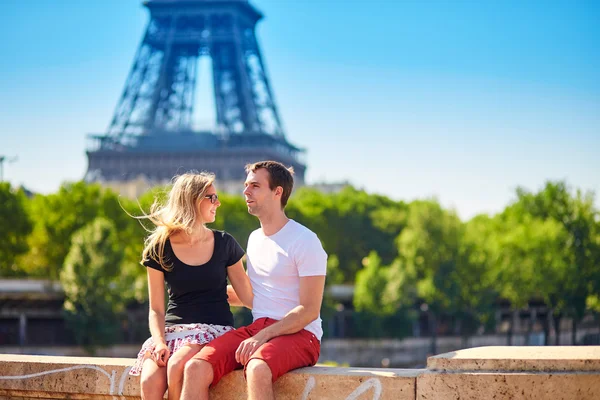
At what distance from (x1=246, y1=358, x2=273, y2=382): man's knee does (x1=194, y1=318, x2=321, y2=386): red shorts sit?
36 millimetres

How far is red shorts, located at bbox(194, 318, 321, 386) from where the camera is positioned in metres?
6.07

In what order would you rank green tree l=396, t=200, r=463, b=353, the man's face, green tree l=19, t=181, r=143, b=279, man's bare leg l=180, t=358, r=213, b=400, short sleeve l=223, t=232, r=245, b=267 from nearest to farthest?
man's bare leg l=180, t=358, r=213, b=400 → the man's face → short sleeve l=223, t=232, r=245, b=267 → green tree l=19, t=181, r=143, b=279 → green tree l=396, t=200, r=463, b=353

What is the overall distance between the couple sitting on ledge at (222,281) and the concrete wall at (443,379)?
184mm

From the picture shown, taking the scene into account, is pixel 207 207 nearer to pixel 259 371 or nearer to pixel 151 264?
pixel 151 264

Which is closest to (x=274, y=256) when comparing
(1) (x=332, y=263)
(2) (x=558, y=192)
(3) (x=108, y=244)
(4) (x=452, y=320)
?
(3) (x=108, y=244)

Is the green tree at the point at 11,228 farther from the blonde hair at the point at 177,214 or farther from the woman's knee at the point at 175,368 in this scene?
the woman's knee at the point at 175,368

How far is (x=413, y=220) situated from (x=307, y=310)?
46687mm

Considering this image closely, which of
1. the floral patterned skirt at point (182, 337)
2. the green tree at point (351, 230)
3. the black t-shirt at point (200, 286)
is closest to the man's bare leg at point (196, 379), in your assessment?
the floral patterned skirt at point (182, 337)

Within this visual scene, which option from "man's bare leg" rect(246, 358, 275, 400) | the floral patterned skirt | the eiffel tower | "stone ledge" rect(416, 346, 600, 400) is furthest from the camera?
the eiffel tower

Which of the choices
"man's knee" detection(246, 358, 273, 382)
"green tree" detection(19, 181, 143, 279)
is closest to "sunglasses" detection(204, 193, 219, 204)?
"man's knee" detection(246, 358, 273, 382)

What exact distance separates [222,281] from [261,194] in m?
0.69

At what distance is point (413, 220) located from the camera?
2071 inches

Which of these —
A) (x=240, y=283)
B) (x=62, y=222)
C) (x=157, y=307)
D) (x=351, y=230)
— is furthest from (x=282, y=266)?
(x=351, y=230)

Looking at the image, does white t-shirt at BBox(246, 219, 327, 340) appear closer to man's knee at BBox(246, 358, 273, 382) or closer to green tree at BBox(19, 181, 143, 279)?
man's knee at BBox(246, 358, 273, 382)
